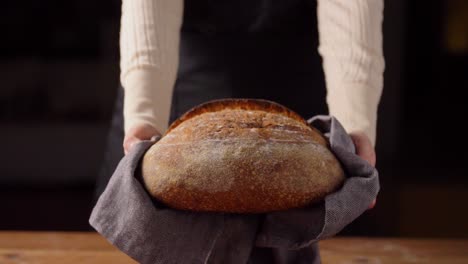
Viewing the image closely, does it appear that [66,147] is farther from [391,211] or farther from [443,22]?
Result: [443,22]

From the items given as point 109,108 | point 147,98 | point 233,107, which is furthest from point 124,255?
point 109,108

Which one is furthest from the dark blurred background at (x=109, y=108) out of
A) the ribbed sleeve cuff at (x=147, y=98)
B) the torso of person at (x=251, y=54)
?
the ribbed sleeve cuff at (x=147, y=98)

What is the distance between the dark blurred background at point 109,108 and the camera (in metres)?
2.87

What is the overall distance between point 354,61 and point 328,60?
0.10m

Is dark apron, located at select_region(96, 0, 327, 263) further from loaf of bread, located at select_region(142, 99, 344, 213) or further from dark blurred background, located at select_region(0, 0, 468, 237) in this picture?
dark blurred background, located at select_region(0, 0, 468, 237)

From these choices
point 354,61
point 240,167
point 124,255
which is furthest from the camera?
Answer: point 124,255

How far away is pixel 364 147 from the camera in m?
0.96

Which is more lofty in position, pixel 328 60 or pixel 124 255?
pixel 328 60

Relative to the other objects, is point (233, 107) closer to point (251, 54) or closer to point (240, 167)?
point (240, 167)

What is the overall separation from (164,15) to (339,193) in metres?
0.54

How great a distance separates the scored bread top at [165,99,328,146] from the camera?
780 millimetres

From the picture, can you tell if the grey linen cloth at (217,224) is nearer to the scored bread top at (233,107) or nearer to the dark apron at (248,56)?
the scored bread top at (233,107)

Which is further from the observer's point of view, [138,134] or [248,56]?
[248,56]

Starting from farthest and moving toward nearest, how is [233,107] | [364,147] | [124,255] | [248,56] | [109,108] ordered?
[109,108] < [248,56] < [124,255] < [364,147] < [233,107]
